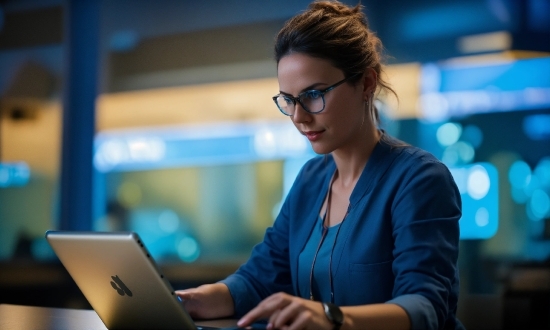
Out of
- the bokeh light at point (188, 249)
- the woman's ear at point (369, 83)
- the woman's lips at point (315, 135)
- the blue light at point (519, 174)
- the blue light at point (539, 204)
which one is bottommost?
the bokeh light at point (188, 249)

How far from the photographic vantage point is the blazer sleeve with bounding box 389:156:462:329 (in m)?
1.28

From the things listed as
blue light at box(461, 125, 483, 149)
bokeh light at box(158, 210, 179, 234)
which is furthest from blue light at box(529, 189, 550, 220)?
bokeh light at box(158, 210, 179, 234)

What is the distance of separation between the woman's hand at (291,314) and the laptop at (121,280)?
6.1 inches

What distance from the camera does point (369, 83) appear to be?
162 centimetres

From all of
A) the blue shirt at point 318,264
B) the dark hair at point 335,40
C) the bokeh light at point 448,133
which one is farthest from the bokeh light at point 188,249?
the dark hair at point 335,40

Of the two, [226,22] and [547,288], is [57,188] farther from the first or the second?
[547,288]

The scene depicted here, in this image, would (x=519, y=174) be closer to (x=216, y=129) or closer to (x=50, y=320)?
(x=216, y=129)

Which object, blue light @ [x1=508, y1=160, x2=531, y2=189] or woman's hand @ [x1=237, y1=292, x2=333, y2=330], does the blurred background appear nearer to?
blue light @ [x1=508, y1=160, x2=531, y2=189]

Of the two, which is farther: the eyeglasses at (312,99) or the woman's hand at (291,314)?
the eyeglasses at (312,99)

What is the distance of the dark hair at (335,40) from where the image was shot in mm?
1532

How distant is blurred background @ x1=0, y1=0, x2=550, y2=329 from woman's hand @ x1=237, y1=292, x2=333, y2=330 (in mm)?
1986

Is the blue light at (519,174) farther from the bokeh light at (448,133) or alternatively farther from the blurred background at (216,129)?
the bokeh light at (448,133)

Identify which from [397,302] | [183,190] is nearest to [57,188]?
[183,190]

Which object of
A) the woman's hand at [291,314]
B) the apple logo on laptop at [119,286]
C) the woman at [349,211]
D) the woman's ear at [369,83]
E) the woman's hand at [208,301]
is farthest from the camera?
the woman's ear at [369,83]
